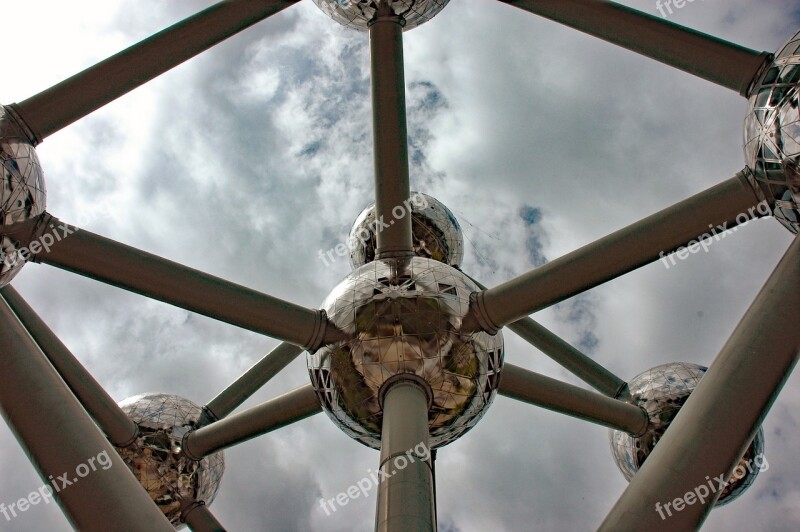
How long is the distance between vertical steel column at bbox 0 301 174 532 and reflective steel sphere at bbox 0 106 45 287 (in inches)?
59.6

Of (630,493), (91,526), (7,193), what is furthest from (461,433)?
(7,193)

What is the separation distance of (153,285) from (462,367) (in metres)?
2.93

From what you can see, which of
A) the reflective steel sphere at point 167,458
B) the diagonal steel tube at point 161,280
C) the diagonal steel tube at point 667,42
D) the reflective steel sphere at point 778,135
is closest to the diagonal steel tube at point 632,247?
the reflective steel sphere at point 778,135

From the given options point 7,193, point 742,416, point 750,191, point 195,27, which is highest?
point 195,27

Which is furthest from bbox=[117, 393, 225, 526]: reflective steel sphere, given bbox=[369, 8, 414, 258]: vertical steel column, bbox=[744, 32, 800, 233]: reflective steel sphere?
bbox=[744, 32, 800, 233]: reflective steel sphere

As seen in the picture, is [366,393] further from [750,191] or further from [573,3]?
[573,3]

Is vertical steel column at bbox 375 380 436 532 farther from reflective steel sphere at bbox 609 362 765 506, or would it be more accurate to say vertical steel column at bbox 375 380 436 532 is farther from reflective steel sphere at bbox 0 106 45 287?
reflective steel sphere at bbox 609 362 765 506

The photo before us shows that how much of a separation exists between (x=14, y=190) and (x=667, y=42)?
5709 millimetres

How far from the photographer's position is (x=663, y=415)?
10000 mm

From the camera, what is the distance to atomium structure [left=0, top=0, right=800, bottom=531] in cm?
398

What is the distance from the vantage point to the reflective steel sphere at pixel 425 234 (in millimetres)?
10820

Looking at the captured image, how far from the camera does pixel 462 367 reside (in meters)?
6.45

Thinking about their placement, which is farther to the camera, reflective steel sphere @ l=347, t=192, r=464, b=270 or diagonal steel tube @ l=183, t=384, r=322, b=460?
reflective steel sphere @ l=347, t=192, r=464, b=270

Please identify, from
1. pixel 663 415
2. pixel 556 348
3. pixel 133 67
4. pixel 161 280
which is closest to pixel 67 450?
pixel 161 280
